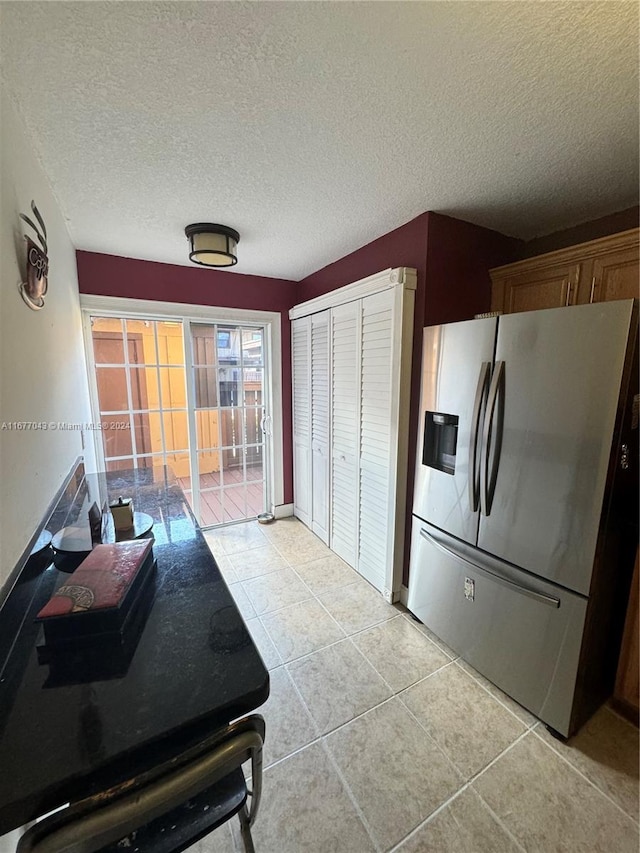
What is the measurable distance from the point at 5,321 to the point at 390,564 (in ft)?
7.22

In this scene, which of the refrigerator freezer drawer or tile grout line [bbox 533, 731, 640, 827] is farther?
the refrigerator freezer drawer

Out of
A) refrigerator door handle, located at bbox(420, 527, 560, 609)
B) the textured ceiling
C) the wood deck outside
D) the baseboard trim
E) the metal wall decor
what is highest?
the textured ceiling

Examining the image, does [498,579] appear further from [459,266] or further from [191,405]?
[191,405]

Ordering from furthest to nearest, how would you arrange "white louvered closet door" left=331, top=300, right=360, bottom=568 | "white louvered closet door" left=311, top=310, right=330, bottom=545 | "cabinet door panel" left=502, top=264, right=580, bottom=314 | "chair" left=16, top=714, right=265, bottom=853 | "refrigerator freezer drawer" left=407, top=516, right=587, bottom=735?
"white louvered closet door" left=311, top=310, right=330, bottom=545, "white louvered closet door" left=331, top=300, right=360, bottom=568, "cabinet door panel" left=502, top=264, right=580, bottom=314, "refrigerator freezer drawer" left=407, top=516, right=587, bottom=735, "chair" left=16, top=714, right=265, bottom=853

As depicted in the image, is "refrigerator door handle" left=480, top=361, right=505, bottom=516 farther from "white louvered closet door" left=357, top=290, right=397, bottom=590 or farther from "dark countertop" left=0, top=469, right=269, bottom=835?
"dark countertop" left=0, top=469, right=269, bottom=835

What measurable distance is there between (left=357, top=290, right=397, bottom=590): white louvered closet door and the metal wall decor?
163 cm

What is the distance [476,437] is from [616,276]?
0.99 meters

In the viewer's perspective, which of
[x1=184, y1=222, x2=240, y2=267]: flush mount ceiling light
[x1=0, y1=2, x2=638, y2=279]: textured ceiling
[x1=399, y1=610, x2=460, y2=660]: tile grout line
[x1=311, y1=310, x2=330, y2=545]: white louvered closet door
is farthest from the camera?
[x1=311, y1=310, x2=330, y2=545]: white louvered closet door

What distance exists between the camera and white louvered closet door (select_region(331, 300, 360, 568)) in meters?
2.43

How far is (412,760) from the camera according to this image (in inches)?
54.9

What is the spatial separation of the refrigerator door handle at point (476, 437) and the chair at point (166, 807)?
1.30 meters

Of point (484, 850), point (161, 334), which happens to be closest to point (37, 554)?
point (484, 850)

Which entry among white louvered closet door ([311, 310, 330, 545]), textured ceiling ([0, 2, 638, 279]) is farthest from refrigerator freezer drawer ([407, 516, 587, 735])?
textured ceiling ([0, 2, 638, 279])

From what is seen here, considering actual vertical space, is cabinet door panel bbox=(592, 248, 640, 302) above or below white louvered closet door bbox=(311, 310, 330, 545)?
above
